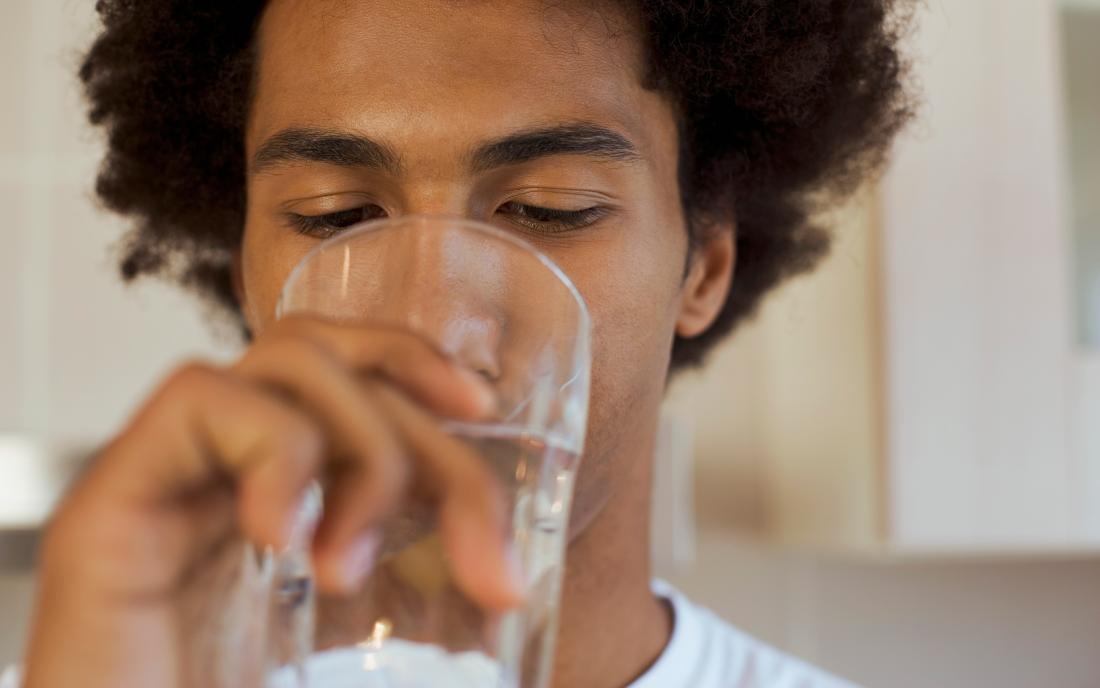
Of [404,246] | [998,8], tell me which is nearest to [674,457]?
[998,8]

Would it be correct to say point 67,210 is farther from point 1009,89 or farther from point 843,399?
point 1009,89

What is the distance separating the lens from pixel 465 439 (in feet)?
1.33

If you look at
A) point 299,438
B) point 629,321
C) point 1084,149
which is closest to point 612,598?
point 629,321

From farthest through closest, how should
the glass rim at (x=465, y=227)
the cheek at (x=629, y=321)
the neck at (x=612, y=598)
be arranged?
the neck at (x=612, y=598)
the cheek at (x=629, y=321)
the glass rim at (x=465, y=227)

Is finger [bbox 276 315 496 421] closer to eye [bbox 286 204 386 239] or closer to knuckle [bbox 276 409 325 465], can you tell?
knuckle [bbox 276 409 325 465]

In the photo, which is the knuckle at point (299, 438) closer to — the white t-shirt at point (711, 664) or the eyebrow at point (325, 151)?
the eyebrow at point (325, 151)

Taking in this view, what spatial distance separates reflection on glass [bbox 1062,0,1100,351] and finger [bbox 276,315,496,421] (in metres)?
1.19

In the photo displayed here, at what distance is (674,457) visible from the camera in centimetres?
157

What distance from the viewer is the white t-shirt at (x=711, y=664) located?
99 centimetres

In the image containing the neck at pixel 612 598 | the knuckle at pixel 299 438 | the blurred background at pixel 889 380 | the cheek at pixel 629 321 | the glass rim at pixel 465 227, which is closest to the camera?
the knuckle at pixel 299 438

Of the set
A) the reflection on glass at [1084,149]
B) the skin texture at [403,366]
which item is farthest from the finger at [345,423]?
the reflection on glass at [1084,149]

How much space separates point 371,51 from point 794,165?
0.46m

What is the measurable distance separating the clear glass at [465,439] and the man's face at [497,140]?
0.80ft

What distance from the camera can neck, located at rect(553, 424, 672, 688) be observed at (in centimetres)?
93
